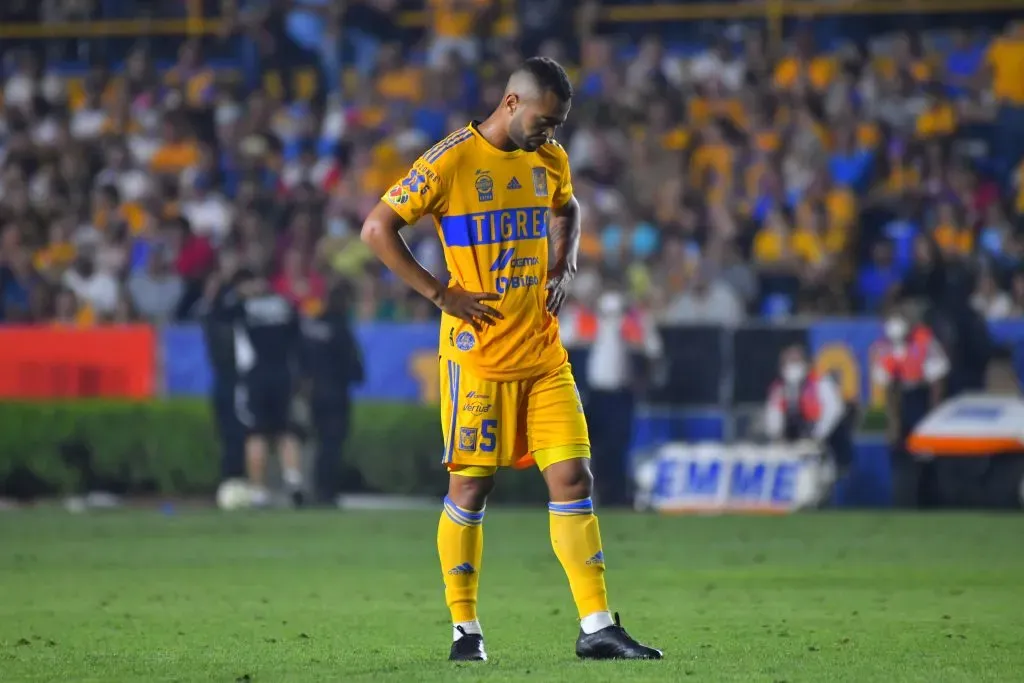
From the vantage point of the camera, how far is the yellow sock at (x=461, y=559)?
7.54 meters

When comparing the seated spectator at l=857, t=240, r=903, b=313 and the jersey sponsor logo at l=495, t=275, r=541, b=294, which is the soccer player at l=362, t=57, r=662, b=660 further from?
the seated spectator at l=857, t=240, r=903, b=313

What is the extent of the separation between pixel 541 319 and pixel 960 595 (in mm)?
4000

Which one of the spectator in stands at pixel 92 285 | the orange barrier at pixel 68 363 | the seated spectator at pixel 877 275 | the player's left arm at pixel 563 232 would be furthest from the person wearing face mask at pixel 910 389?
the player's left arm at pixel 563 232

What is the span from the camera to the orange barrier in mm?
19891

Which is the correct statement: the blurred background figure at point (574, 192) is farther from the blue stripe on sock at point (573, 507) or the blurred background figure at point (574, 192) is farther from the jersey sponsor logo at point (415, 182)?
the jersey sponsor logo at point (415, 182)

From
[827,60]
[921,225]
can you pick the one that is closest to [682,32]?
[827,60]

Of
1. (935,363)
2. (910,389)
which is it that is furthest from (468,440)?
(935,363)

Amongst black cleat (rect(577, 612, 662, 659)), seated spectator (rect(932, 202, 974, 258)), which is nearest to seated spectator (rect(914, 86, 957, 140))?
seated spectator (rect(932, 202, 974, 258))

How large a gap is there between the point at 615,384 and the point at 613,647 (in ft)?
37.2

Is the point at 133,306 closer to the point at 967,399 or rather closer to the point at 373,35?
the point at 373,35

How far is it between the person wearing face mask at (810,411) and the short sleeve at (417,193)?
11.1 meters

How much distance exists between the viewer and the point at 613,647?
7.29 m

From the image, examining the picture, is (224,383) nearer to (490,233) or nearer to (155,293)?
(155,293)

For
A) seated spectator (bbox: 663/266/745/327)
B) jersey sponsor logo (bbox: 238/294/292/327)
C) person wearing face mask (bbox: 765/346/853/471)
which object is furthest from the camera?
jersey sponsor logo (bbox: 238/294/292/327)
